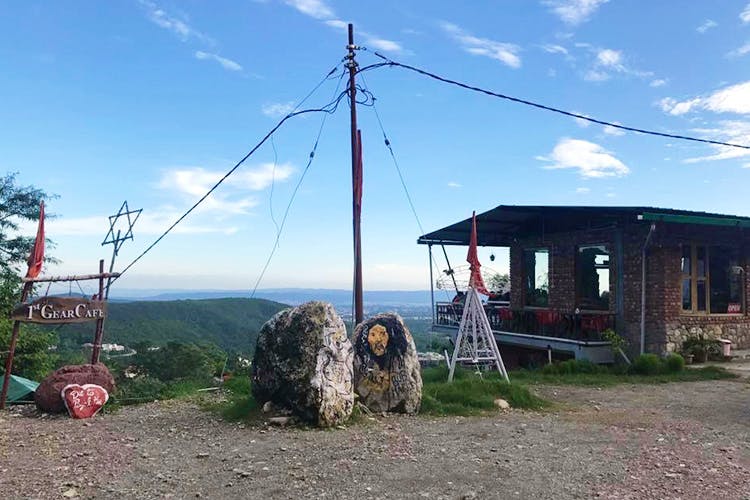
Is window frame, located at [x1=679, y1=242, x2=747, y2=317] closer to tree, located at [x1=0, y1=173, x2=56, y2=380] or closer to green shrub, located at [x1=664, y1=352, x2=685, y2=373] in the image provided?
green shrub, located at [x1=664, y1=352, x2=685, y2=373]

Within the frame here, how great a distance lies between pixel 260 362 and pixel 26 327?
308 inches

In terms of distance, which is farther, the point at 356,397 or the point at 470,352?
the point at 470,352

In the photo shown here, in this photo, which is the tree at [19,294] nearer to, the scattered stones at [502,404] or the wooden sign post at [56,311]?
the wooden sign post at [56,311]

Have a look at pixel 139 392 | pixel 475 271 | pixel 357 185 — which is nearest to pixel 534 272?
pixel 475 271

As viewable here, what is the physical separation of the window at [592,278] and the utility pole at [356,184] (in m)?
7.11

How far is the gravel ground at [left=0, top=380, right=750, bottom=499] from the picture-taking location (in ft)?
15.5

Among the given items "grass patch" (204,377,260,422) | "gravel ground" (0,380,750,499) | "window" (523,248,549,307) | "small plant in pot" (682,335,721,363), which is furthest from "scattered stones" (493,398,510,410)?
"window" (523,248,549,307)

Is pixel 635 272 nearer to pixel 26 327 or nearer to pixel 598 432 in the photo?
pixel 598 432

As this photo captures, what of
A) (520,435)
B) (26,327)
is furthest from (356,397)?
(26,327)

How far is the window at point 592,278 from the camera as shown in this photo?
46.2 ft

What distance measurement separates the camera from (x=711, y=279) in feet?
45.1

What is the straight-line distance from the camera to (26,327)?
12.7 m

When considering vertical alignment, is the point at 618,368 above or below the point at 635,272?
below

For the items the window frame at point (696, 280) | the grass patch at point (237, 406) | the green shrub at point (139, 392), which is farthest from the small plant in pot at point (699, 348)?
the green shrub at point (139, 392)
